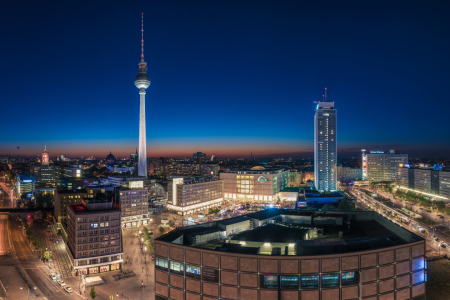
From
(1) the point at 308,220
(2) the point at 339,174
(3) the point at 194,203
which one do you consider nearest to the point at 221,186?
(3) the point at 194,203

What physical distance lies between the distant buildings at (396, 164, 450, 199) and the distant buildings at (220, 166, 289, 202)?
50972 millimetres

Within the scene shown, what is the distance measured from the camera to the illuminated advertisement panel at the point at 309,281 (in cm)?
1719

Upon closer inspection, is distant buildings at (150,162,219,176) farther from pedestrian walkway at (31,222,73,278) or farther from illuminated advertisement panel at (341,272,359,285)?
illuminated advertisement panel at (341,272,359,285)

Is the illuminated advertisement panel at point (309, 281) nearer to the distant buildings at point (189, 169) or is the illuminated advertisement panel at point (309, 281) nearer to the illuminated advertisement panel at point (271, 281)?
the illuminated advertisement panel at point (271, 281)

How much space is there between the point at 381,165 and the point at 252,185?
7932cm

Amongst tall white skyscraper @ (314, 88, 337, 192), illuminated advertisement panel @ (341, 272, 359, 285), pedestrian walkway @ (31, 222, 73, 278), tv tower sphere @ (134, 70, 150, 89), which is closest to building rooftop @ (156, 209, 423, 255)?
illuminated advertisement panel @ (341, 272, 359, 285)

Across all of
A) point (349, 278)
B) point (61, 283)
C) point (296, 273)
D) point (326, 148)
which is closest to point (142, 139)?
point (326, 148)

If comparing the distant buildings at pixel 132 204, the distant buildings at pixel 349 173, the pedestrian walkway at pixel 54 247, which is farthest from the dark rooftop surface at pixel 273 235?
the distant buildings at pixel 349 173

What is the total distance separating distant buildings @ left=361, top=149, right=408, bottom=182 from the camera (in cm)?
13825

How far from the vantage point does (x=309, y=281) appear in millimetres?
17234

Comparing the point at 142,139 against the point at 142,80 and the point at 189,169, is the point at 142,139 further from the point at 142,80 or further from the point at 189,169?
the point at 189,169

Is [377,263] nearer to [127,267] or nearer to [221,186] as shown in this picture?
[127,267]

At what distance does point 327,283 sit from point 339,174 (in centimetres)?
14635

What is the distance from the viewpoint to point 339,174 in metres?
153
